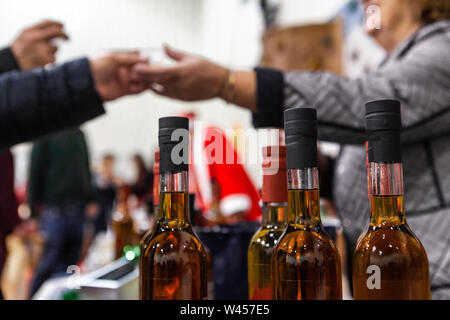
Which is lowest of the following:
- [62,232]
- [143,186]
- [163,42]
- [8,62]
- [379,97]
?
[62,232]

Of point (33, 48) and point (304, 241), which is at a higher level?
point (33, 48)

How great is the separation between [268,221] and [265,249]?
3 cm

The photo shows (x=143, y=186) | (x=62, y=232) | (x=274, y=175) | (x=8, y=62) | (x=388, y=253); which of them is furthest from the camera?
(x=62, y=232)

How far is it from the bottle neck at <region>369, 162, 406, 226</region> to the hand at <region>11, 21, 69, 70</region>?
24.7 inches

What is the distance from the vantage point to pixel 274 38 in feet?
5.67

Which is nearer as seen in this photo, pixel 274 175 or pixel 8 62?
pixel 274 175

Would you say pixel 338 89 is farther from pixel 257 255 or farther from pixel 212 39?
pixel 212 39

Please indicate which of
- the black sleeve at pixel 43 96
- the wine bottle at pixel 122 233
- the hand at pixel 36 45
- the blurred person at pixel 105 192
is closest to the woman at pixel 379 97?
the black sleeve at pixel 43 96

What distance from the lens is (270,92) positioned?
574 mm

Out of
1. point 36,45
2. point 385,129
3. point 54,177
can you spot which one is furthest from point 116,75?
point 54,177

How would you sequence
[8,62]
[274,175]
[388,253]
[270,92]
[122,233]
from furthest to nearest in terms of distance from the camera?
[122,233] → [8,62] → [270,92] → [274,175] → [388,253]

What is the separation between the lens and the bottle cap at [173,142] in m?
0.34

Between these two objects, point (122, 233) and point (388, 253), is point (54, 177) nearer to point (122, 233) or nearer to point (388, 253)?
point (122, 233)

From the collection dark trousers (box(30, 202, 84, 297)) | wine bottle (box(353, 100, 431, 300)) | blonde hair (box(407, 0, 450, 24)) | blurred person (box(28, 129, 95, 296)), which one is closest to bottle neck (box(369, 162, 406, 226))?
wine bottle (box(353, 100, 431, 300))
